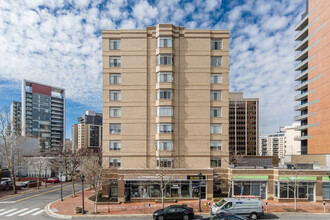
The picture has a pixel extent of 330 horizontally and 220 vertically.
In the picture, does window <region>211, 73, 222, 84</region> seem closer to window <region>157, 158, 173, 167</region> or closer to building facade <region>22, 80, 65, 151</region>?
window <region>157, 158, 173, 167</region>

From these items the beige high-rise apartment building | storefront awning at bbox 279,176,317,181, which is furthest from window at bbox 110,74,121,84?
storefront awning at bbox 279,176,317,181

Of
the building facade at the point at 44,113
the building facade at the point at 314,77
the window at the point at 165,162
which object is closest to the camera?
the window at the point at 165,162

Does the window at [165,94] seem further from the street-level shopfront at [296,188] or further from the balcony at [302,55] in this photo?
the balcony at [302,55]

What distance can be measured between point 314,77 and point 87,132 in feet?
543

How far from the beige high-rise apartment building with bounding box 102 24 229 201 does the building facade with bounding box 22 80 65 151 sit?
83.5 metres

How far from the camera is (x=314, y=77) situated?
45094 millimetres

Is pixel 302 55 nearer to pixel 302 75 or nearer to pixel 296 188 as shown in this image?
pixel 302 75

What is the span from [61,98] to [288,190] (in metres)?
116

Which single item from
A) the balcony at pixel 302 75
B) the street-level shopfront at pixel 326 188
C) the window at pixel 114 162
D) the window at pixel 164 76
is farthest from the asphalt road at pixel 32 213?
the balcony at pixel 302 75

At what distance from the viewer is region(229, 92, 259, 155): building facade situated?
102 metres

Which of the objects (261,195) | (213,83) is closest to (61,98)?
(213,83)

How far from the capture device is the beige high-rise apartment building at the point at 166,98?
93.0 feet

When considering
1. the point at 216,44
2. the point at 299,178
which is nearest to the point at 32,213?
the point at 216,44

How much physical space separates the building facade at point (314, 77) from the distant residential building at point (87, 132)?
5915 inches
